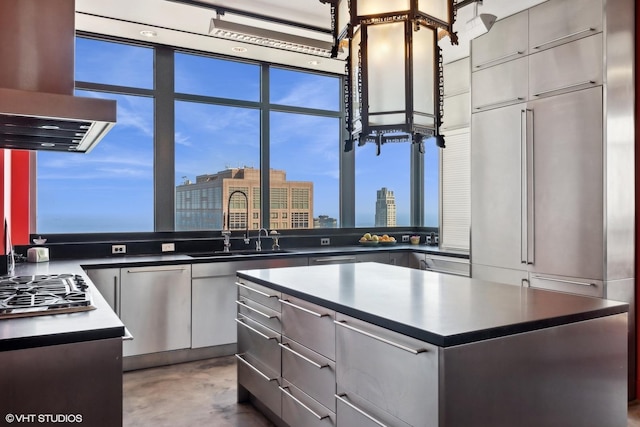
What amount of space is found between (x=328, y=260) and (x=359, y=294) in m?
2.38

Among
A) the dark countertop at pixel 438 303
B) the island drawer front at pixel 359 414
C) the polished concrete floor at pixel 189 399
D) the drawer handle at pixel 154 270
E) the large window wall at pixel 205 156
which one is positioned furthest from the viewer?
the large window wall at pixel 205 156

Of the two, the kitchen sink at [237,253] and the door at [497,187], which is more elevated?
the door at [497,187]

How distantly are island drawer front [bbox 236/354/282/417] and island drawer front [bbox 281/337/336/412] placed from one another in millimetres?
169

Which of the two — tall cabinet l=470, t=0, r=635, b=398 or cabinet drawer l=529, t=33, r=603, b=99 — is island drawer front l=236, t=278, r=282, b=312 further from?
cabinet drawer l=529, t=33, r=603, b=99

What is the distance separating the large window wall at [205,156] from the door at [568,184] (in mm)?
2405

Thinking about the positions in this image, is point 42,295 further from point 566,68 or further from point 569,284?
point 566,68

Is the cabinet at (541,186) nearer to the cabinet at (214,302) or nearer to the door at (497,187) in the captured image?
the door at (497,187)

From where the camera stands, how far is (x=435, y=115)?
79.2 inches

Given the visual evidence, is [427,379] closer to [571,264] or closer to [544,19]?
[571,264]

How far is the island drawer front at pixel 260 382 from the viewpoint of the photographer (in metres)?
2.68

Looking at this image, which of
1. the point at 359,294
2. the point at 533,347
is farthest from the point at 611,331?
the point at 359,294

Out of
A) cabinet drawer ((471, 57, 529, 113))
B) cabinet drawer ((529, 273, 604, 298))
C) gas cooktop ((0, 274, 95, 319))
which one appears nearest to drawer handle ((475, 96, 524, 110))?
cabinet drawer ((471, 57, 529, 113))

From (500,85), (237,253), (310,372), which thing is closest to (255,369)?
(310,372)

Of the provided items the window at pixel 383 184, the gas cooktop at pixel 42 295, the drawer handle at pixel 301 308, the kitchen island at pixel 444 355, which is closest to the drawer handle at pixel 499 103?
the window at pixel 383 184
